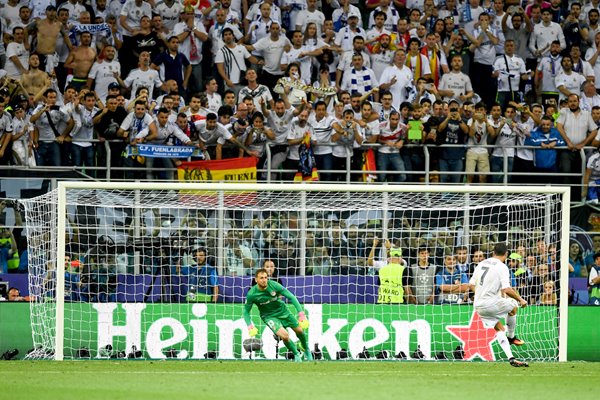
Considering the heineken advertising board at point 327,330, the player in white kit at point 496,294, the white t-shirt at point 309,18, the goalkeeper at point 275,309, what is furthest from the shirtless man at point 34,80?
the player in white kit at point 496,294

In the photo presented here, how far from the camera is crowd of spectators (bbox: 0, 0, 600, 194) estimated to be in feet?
72.6

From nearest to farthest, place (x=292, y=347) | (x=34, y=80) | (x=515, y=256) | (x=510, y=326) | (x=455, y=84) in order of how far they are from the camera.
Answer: (x=510, y=326) → (x=292, y=347) → (x=515, y=256) → (x=34, y=80) → (x=455, y=84)

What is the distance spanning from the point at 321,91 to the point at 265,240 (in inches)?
140

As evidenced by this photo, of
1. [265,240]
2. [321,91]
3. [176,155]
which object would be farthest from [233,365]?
[321,91]

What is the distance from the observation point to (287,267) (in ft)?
68.1

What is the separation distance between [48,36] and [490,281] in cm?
1068

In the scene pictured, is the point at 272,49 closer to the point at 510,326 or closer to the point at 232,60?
the point at 232,60

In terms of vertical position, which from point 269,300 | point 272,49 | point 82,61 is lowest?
point 269,300

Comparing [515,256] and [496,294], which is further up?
[515,256]

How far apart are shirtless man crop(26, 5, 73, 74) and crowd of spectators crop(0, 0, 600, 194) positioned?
27 millimetres

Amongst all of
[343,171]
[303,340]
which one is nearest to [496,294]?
[303,340]

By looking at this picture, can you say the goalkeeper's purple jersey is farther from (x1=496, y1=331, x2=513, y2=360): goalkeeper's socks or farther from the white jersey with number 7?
(x1=496, y1=331, x2=513, y2=360): goalkeeper's socks

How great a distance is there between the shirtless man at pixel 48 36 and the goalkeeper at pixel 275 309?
7.31 m

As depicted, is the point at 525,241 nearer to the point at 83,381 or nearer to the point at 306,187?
the point at 306,187
